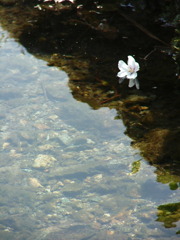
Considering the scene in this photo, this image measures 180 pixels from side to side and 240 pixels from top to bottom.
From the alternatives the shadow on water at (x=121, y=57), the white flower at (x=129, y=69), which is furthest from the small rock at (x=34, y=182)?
the white flower at (x=129, y=69)

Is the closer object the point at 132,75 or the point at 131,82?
the point at 132,75

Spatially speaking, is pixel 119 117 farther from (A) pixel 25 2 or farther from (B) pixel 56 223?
(A) pixel 25 2

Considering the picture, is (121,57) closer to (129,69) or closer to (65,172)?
(129,69)

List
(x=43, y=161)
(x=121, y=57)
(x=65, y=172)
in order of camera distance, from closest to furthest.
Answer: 1. (x=65, y=172)
2. (x=43, y=161)
3. (x=121, y=57)

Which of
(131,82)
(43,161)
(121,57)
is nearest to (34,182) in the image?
(43,161)

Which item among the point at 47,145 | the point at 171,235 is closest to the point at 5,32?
the point at 47,145

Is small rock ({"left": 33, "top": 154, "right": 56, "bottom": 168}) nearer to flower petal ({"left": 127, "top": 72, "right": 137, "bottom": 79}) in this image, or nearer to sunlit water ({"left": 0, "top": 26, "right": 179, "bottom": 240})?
sunlit water ({"left": 0, "top": 26, "right": 179, "bottom": 240})
